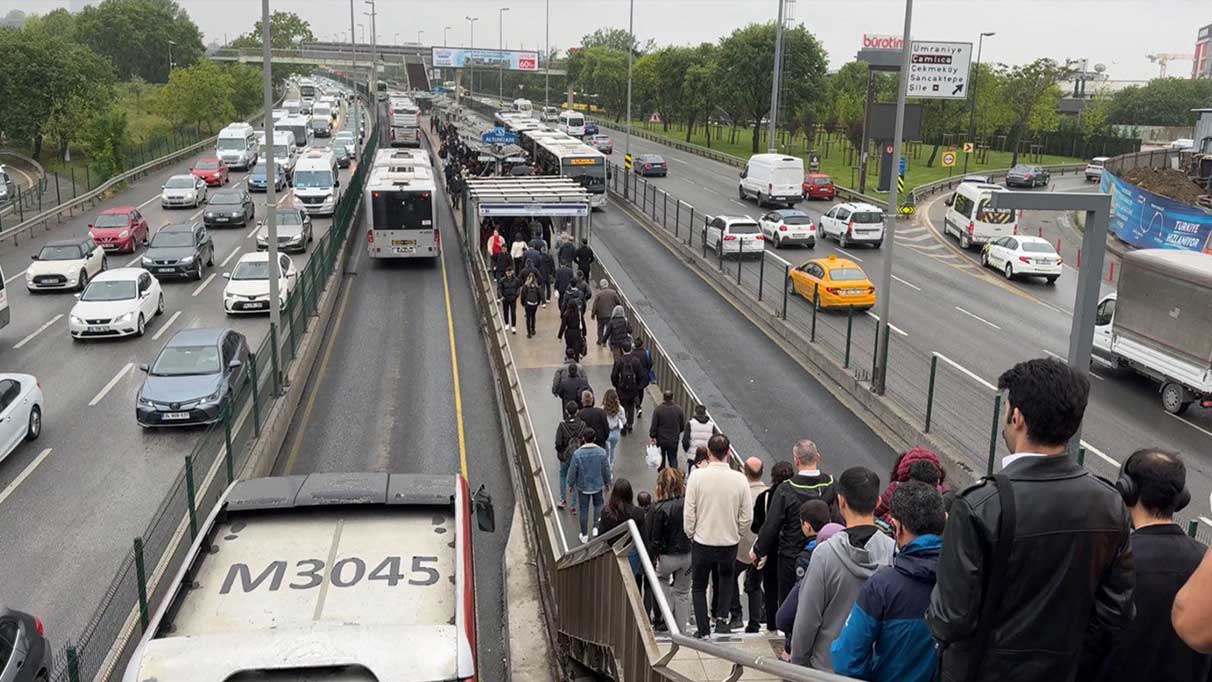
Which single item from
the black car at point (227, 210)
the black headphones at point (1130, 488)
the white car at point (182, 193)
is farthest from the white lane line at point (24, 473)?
the white car at point (182, 193)

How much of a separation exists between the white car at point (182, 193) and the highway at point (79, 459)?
16.4m

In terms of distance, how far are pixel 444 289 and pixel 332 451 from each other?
14247 millimetres

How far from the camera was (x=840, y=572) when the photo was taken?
565 centimetres

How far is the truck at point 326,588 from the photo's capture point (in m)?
5.97

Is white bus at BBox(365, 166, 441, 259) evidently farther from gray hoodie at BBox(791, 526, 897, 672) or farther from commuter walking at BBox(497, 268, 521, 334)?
gray hoodie at BBox(791, 526, 897, 672)

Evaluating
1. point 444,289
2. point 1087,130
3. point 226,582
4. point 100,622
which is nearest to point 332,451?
point 100,622

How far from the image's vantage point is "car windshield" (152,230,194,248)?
32969mm

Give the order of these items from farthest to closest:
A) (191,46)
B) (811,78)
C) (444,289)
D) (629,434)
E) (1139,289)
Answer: (191,46) → (811,78) → (444,289) → (1139,289) → (629,434)

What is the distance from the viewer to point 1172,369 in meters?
20.3

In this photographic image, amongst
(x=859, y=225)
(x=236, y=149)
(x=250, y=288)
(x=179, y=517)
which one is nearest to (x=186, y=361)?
(x=179, y=517)

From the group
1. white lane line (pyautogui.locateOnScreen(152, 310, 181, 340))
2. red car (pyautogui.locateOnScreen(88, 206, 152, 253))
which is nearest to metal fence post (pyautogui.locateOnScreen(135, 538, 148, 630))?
white lane line (pyautogui.locateOnScreen(152, 310, 181, 340))

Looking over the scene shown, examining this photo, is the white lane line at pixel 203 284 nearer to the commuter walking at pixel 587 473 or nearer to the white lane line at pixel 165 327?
the white lane line at pixel 165 327

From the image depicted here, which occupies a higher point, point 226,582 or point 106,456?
point 226,582

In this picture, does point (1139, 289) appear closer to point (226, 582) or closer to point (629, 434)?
point (629, 434)
